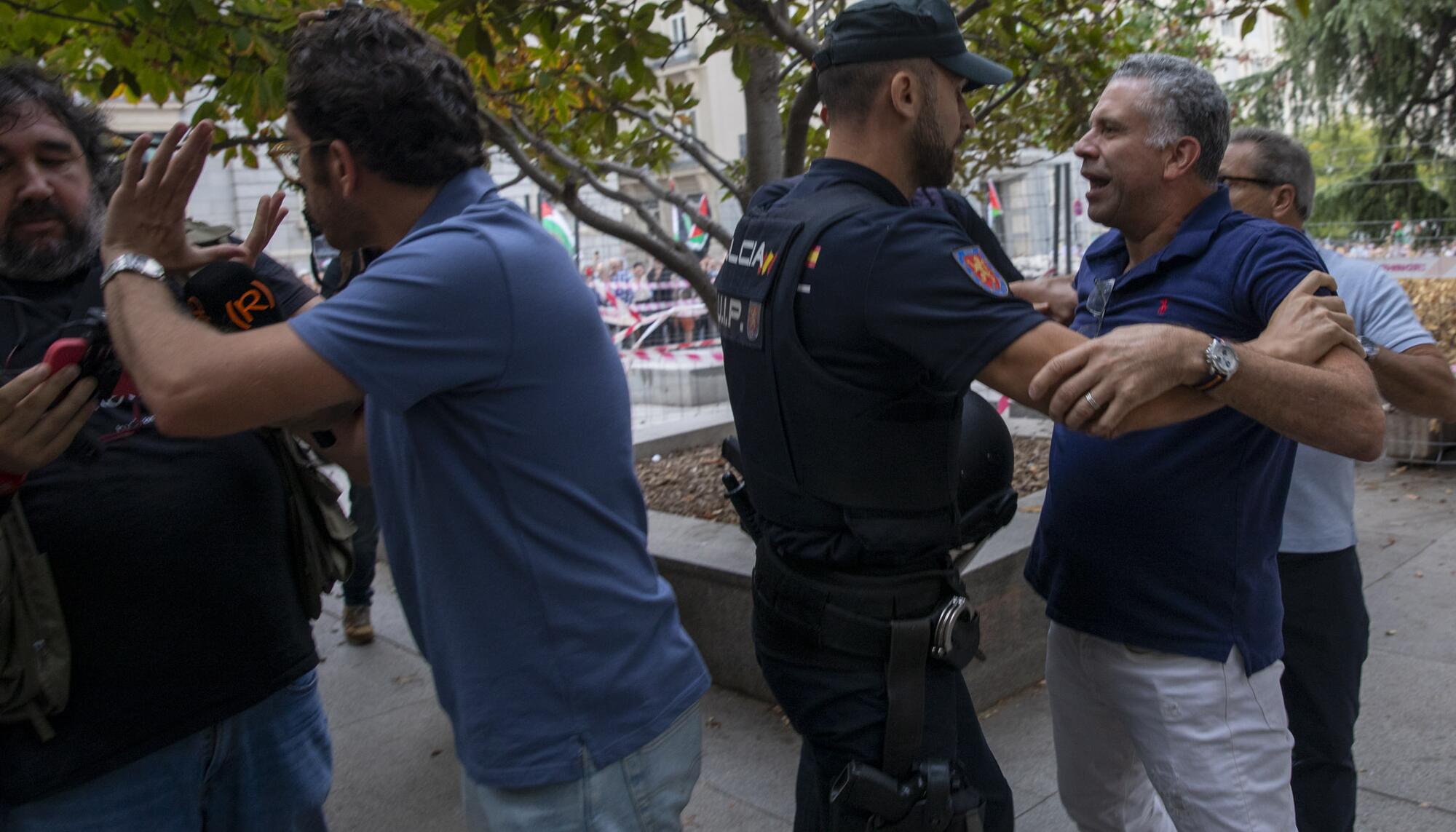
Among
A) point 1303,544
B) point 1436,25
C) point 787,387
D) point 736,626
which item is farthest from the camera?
point 1436,25

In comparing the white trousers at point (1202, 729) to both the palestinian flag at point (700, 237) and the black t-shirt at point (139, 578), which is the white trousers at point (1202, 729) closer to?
the black t-shirt at point (139, 578)

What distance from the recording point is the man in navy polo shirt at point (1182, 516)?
228 cm

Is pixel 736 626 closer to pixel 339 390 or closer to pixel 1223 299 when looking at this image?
pixel 1223 299

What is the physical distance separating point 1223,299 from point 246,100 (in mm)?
3410

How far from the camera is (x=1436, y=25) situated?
11680mm

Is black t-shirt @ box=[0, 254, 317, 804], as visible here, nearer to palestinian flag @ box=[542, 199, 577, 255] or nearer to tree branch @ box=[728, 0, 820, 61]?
tree branch @ box=[728, 0, 820, 61]

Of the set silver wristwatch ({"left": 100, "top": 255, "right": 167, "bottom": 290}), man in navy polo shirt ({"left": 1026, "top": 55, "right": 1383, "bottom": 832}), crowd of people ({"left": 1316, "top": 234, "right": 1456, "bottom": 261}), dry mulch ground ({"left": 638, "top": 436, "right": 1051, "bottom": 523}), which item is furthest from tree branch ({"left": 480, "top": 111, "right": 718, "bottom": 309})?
crowd of people ({"left": 1316, "top": 234, "right": 1456, "bottom": 261})

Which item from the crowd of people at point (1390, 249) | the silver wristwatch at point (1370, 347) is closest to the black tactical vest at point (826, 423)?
the silver wristwatch at point (1370, 347)

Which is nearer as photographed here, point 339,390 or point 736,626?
point 339,390

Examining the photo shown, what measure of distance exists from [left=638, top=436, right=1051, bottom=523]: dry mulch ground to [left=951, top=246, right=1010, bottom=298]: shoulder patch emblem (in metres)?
3.61

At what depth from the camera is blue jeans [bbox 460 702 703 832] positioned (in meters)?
1.78

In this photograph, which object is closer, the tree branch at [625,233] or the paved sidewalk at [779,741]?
the paved sidewalk at [779,741]

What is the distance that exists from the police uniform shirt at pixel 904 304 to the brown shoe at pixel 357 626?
4.25 meters

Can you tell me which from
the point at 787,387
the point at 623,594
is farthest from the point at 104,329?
the point at 787,387
